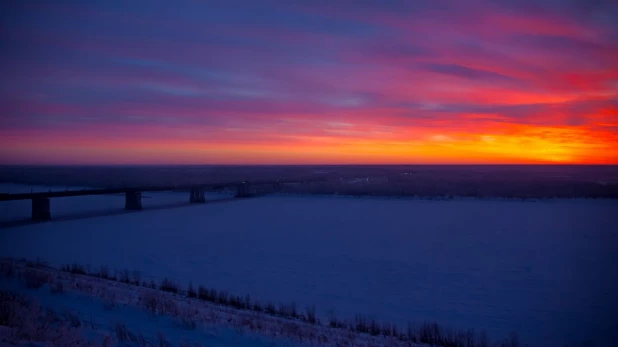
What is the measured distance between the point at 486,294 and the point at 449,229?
10280 mm

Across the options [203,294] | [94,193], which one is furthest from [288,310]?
[94,193]

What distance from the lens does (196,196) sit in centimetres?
3669

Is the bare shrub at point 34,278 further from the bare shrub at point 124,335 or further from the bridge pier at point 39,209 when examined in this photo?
the bridge pier at point 39,209

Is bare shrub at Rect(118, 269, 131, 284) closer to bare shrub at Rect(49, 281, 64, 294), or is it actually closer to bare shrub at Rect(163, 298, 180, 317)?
bare shrub at Rect(49, 281, 64, 294)

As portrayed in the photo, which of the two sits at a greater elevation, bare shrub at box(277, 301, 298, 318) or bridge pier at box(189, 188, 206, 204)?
bridge pier at box(189, 188, 206, 204)

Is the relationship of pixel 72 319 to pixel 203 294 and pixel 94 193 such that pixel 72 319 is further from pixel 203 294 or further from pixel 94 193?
pixel 94 193

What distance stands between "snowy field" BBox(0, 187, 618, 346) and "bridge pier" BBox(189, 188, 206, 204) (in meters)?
7.84

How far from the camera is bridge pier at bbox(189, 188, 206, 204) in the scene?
36094 mm

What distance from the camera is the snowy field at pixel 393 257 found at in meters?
9.38

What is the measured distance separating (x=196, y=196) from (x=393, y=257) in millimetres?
25432

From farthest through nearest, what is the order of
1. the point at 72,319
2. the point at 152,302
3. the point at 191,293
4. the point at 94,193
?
the point at 94,193 → the point at 191,293 → the point at 152,302 → the point at 72,319

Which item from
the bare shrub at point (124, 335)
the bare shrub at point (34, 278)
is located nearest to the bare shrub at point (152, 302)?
the bare shrub at point (124, 335)

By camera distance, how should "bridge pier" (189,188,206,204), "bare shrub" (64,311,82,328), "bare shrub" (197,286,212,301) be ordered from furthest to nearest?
"bridge pier" (189,188,206,204) → "bare shrub" (197,286,212,301) → "bare shrub" (64,311,82,328)

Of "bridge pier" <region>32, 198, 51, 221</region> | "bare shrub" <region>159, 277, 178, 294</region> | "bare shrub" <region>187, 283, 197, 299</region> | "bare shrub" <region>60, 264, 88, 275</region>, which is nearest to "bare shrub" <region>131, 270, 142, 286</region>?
"bare shrub" <region>159, 277, 178, 294</region>
